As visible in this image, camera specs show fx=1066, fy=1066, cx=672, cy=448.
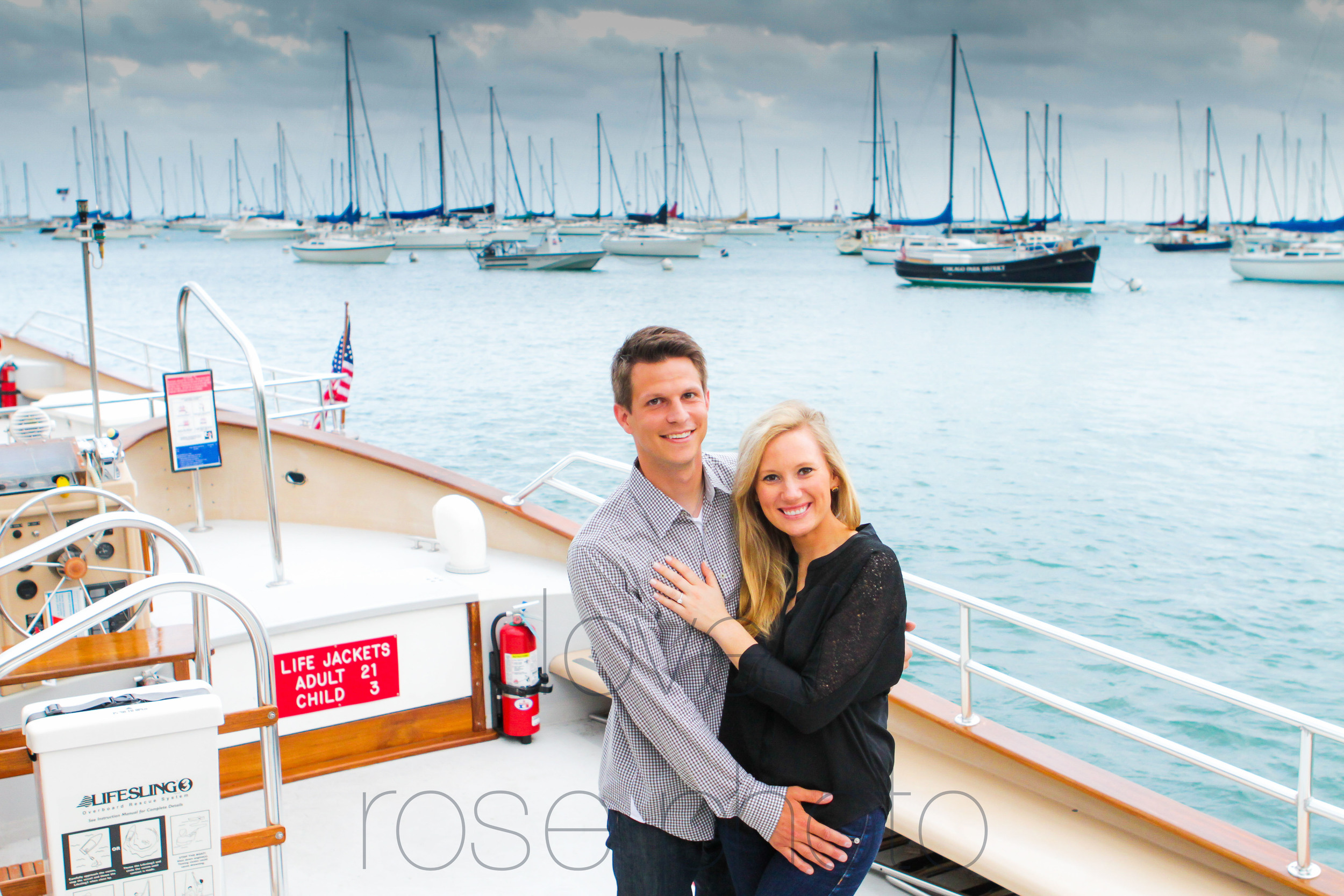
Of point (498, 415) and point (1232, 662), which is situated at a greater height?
point (498, 415)

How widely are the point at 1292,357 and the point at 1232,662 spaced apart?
79.0ft

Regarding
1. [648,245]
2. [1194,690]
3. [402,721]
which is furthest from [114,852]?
[648,245]

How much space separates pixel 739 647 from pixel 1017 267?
154 feet

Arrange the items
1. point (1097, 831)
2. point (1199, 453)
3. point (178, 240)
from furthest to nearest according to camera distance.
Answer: point (178, 240)
point (1199, 453)
point (1097, 831)

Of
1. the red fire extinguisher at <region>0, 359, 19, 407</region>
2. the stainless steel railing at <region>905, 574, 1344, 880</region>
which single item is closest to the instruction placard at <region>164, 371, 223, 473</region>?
the stainless steel railing at <region>905, 574, 1344, 880</region>

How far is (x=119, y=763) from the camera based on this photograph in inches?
73.3

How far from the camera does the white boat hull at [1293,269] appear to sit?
4997 cm

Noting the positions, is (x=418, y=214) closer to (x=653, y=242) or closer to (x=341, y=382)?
(x=653, y=242)

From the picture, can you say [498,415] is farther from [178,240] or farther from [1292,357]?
[178,240]

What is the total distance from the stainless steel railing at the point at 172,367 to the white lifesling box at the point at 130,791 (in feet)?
7.05

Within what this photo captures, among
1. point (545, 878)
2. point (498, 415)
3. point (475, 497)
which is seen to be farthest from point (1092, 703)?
point (498, 415)

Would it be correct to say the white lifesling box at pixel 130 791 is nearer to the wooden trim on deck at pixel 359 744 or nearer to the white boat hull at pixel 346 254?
the wooden trim on deck at pixel 359 744

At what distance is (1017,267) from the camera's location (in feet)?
150

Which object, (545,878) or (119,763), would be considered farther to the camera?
(545,878)
